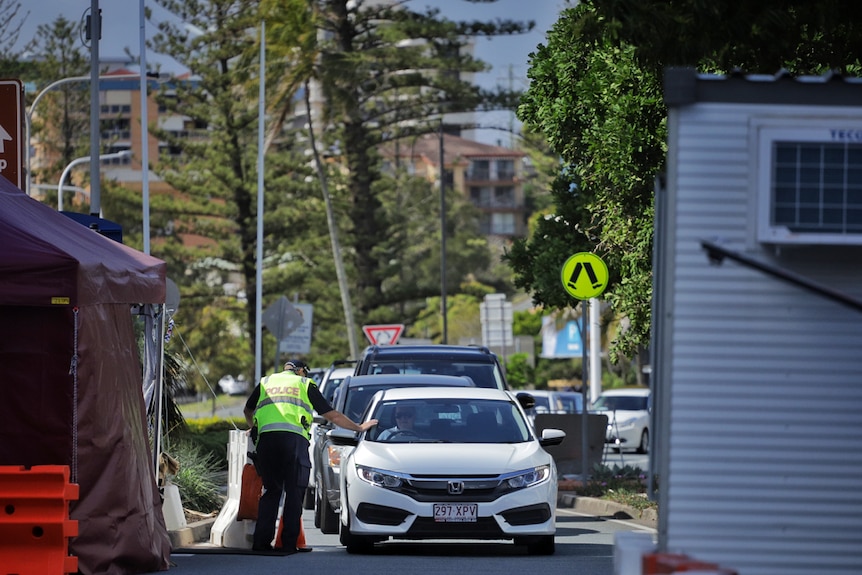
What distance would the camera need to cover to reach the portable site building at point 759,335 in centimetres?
725

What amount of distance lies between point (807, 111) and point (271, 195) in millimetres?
48256

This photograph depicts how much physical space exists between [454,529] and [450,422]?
1.51 metres

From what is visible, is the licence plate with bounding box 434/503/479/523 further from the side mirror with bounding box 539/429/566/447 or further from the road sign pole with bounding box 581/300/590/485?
the road sign pole with bounding box 581/300/590/485

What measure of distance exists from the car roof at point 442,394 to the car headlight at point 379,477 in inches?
56.0

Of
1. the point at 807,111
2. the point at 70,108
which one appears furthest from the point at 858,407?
the point at 70,108

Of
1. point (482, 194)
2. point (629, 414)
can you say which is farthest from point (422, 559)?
point (482, 194)

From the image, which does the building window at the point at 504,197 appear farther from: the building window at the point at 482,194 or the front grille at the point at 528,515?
the front grille at the point at 528,515

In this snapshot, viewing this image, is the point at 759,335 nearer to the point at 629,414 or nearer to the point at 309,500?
the point at 309,500

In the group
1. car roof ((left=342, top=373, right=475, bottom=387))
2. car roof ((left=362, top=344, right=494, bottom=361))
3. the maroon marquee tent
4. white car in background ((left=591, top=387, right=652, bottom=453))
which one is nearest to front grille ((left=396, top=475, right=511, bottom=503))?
the maroon marquee tent

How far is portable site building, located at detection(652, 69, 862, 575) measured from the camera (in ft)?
23.8

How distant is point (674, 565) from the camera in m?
6.50

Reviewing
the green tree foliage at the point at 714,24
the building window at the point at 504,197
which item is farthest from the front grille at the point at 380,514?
the building window at the point at 504,197

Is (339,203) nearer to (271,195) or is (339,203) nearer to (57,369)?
(271,195)

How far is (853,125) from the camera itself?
7562mm
